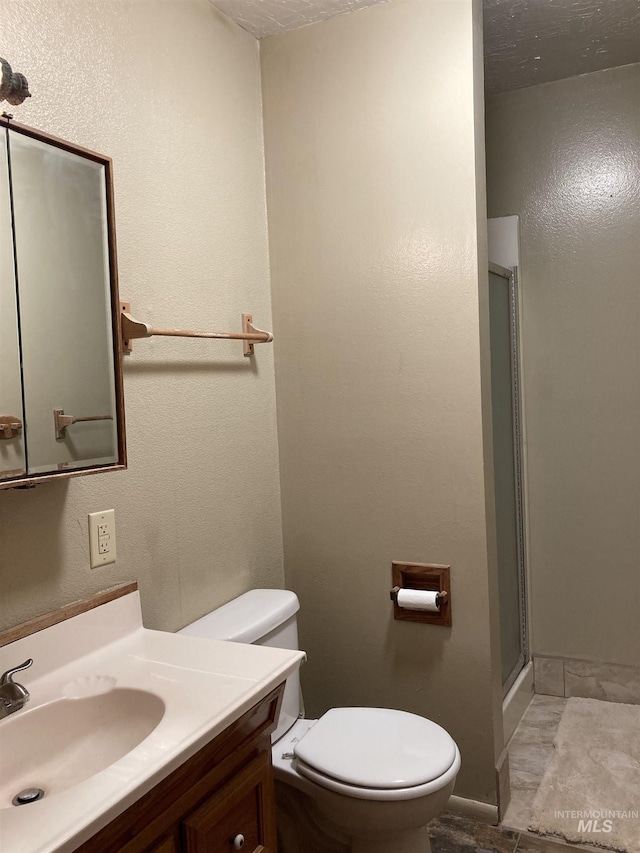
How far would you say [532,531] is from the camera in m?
3.07

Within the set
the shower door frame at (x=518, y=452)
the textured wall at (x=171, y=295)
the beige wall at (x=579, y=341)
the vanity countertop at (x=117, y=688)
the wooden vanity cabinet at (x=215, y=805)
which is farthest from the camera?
the shower door frame at (x=518, y=452)

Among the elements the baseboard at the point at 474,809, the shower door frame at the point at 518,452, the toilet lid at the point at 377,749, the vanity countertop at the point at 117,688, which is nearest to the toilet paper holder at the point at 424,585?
the toilet lid at the point at 377,749

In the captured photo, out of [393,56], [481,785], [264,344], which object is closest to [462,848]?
[481,785]

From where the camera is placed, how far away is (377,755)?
1746mm

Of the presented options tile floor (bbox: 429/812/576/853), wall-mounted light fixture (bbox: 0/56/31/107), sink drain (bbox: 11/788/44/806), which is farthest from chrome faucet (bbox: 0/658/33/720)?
tile floor (bbox: 429/812/576/853)

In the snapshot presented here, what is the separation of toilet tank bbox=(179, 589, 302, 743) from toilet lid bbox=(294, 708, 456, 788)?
0.12m

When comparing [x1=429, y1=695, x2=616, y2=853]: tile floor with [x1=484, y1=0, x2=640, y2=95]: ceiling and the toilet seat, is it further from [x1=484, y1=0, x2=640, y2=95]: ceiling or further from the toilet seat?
[x1=484, y1=0, x2=640, y2=95]: ceiling

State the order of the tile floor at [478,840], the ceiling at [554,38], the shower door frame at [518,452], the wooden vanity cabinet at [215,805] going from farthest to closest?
1. the shower door frame at [518,452]
2. the ceiling at [554,38]
3. the tile floor at [478,840]
4. the wooden vanity cabinet at [215,805]

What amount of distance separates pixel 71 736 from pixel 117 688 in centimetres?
12

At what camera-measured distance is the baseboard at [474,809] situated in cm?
215

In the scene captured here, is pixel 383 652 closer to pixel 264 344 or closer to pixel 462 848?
pixel 462 848

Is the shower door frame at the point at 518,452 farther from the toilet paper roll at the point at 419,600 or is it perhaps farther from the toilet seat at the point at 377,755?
the toilet seat at the point at 377,755

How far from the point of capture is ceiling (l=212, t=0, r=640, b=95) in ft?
7.21

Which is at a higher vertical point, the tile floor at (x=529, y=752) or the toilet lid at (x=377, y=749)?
the toilet lid at (x=377, y=749)
